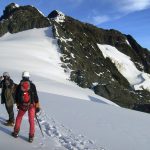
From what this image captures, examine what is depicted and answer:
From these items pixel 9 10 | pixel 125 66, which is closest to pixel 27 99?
pixel 125 66

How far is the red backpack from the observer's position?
11.6m

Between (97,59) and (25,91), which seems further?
(97,59)

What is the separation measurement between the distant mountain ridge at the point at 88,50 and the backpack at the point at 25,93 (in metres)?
41.4

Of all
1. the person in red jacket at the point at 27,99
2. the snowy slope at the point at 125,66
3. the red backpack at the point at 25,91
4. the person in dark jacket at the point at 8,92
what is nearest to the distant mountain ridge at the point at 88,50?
the snowy slope at the point at 125,66

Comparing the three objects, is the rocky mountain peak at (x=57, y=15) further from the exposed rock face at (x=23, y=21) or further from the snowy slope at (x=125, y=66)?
the snowy slope at (x=125, y=66)

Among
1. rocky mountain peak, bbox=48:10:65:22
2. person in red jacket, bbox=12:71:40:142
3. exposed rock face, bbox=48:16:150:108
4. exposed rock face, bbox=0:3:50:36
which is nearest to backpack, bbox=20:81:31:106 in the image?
person in red jacket, bbox=12:71:40:142

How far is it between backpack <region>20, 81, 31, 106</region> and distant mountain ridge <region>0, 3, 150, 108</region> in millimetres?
41439

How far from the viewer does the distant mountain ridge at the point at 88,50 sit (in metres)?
60.7

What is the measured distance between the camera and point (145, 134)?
47.0ft

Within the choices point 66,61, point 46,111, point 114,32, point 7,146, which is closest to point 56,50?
point 66,61

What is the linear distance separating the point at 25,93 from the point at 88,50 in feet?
215

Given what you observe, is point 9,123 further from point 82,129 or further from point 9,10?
point 9,10

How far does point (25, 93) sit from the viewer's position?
1166 centimetres

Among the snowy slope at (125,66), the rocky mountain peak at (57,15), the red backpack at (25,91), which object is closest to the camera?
the red backpack at (25,91)
